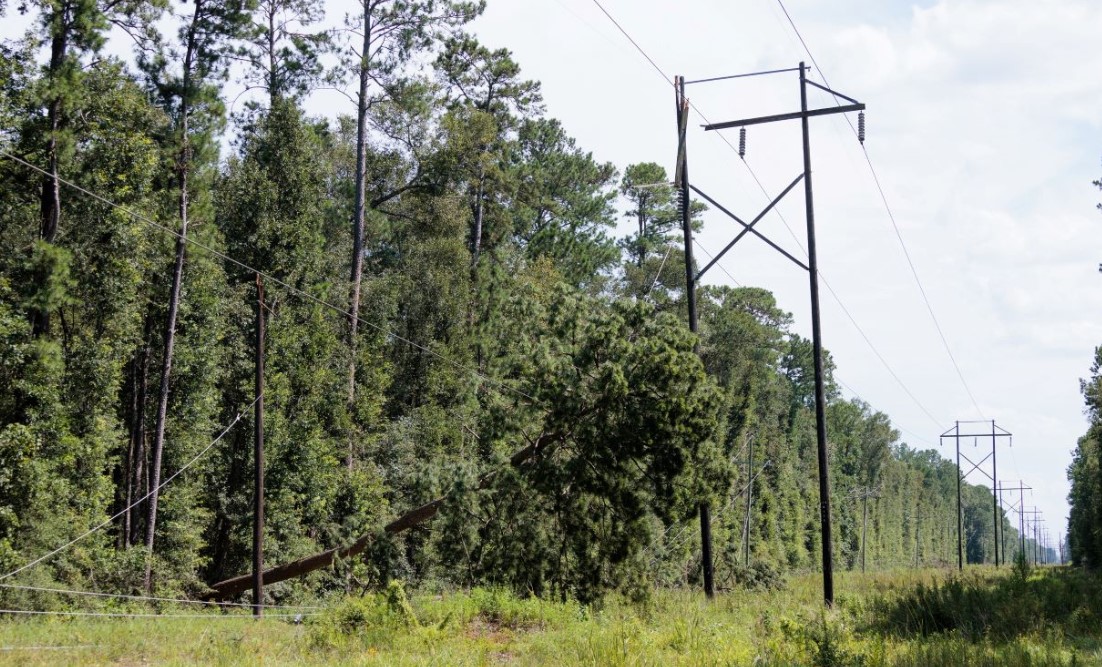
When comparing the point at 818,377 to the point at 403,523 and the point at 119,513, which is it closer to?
the point at 403,523

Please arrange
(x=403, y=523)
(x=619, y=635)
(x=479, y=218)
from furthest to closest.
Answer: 1. (x=479, y=218)
2. (x=403, y=523)
3. (x=619, y=635)

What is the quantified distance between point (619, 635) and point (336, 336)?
30175 mm

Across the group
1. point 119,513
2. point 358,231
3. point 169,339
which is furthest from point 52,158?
point 358,231

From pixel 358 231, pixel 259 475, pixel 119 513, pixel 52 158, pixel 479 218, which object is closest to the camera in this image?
pixel 259 475

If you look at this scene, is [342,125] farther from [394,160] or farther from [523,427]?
[523,427]

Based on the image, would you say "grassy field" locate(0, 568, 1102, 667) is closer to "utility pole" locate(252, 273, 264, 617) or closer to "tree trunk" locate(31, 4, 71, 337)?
"utility pole" locate(252, 273, 264, 617)

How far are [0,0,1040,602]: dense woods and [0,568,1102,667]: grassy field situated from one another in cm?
638

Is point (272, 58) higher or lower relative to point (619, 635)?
higher

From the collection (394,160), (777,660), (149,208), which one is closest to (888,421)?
(394,160)

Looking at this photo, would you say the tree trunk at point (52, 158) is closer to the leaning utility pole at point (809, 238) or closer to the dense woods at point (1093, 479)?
the leaning utility pole at point (809, 238)

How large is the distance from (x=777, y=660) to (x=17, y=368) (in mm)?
23393

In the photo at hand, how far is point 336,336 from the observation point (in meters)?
38.7

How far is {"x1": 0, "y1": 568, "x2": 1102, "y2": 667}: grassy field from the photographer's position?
9234mm

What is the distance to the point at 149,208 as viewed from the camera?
29.3 metres
